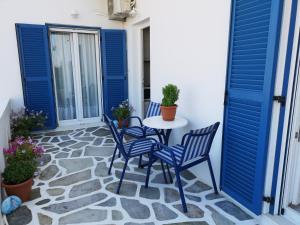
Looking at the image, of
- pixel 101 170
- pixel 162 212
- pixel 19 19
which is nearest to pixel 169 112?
pixel 162 212

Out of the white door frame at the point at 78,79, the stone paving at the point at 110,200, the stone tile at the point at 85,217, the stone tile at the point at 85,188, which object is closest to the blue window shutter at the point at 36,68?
the white door frame at the point at 78,79

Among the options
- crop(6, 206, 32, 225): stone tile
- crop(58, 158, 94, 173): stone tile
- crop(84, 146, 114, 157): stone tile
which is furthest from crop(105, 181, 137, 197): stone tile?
crop(84, 146, 114, 157): stone tile

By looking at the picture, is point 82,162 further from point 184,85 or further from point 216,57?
point 216,57

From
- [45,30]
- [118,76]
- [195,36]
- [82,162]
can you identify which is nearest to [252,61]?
[195,36]

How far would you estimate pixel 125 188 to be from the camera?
2641 mm

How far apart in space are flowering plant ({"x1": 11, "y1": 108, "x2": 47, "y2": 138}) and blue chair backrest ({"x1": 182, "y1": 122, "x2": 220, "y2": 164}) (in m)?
3.25

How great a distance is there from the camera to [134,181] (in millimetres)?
2797

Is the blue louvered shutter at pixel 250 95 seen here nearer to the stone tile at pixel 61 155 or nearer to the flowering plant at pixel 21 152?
the flowering plant at pixel 21 152

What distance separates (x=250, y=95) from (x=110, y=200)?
1.76m

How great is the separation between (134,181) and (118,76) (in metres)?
2.88

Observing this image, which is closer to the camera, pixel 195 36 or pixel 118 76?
pixel 195 36

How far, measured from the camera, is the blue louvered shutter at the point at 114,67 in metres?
4.90

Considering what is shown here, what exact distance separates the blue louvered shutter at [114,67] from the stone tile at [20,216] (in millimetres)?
3086

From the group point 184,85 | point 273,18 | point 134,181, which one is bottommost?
point 134,181
